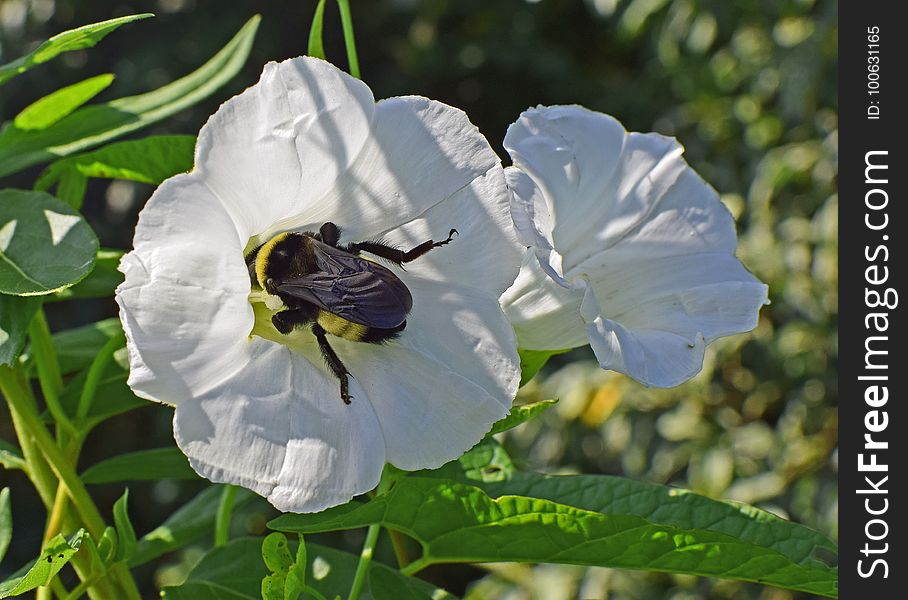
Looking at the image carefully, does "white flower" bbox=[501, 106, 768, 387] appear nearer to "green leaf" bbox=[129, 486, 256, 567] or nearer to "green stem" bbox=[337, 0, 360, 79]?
"green stem" bbox=[337, 0, 360, 79]

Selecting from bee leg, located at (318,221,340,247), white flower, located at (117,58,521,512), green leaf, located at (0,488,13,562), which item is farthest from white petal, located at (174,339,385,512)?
green leaf, located at (0,488,13,562)

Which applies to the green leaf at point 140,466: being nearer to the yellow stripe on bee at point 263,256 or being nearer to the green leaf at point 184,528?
the green leaf at point 184,528

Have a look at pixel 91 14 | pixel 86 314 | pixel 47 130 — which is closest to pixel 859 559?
pixel 47 130

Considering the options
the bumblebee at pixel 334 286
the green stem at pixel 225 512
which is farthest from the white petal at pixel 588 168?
the green stem at pixel 225 512

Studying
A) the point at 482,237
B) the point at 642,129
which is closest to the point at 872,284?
the point at 482,237

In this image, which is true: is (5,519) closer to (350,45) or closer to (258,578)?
(258,578)
